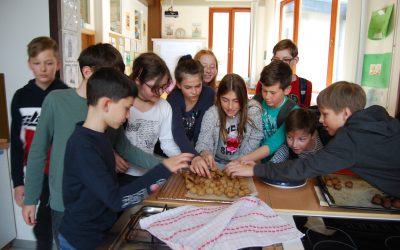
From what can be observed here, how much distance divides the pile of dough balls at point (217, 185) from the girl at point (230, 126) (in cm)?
29

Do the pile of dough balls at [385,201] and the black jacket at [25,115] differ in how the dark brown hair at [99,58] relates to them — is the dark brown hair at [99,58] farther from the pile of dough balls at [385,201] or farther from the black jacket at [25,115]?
the pile of dough balls at [385,201]

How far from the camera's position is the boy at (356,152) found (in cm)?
128

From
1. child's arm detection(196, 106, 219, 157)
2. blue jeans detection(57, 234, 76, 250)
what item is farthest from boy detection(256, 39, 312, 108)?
blue jeans detection(57, 234, 76, 250)

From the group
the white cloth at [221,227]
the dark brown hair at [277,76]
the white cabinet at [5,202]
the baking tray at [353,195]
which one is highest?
the dark brown hair at [277,76]

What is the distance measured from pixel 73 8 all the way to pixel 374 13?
2065mm

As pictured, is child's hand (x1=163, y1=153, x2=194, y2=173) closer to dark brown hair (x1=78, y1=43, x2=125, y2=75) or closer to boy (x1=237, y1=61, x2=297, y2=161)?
dark brown hair (x1=78, y1=43, x2=125, y2=75)

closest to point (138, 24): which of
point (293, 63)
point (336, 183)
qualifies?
point (293, 63)

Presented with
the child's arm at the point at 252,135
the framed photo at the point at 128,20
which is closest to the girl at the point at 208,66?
the child's arm at the point at 252,135

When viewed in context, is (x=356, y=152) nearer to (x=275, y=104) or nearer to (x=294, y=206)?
(x=294, y=206)

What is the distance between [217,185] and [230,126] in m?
0.50

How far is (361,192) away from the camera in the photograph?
1.32 meters

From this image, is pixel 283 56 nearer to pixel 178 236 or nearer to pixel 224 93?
pixel 224 93

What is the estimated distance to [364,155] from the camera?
130cm

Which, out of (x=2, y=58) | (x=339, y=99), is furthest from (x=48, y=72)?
(x=339, y=99)
